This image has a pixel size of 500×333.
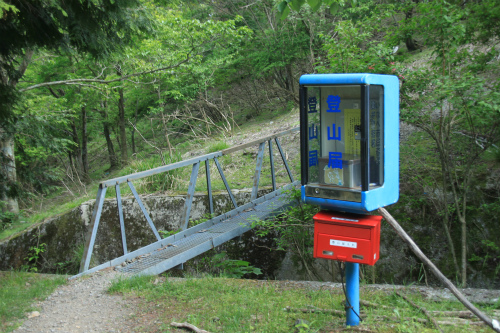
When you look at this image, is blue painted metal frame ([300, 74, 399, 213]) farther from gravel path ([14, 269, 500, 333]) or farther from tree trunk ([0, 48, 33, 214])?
tree trunk ([0, 48, 33, 214])

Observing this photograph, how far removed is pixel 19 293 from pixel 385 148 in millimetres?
3954

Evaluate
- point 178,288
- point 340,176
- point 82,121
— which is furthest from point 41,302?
point 82,121

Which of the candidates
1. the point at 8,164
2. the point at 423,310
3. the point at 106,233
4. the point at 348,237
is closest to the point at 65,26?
the point at 348,237

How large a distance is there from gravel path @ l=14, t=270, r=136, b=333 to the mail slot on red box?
1782 millimetres

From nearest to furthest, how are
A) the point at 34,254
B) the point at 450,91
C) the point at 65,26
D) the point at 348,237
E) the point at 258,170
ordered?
1. the point at 348,237
2. the point at 450,91
3. the point at 65,26
4. the point at 258,170
5. the point at 34,254

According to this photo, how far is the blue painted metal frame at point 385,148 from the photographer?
295 centimetres

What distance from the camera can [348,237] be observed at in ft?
9.89

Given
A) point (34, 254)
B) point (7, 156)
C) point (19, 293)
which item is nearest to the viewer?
point (19, 293)

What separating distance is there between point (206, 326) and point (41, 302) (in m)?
1.86

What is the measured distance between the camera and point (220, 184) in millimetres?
8836

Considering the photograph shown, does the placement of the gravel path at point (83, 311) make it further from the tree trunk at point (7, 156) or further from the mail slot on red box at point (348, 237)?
the tree trunk at point (7, 156)

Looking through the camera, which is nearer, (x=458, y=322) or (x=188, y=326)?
(x=458, y=322)

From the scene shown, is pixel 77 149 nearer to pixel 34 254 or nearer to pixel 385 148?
pixel 34 254

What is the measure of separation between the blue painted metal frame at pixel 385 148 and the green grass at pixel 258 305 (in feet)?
3.02
